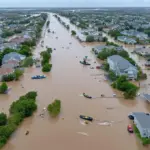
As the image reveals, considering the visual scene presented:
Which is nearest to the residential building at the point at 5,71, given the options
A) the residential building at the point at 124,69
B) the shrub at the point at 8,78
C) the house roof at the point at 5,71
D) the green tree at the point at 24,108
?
Result: the house roof at the point at 5,71

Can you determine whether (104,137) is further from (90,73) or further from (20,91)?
(90,73)

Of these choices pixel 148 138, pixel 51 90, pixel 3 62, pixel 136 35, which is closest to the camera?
pixel 148 138

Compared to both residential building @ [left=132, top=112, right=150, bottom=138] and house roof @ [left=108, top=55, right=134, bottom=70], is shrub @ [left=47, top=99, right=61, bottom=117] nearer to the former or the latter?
residential building @ [left=132, top=112, right=150, bottom=138]

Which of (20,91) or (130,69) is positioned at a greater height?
(130,69)

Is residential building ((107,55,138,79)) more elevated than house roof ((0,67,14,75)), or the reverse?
residential building ((107,55,138,79))

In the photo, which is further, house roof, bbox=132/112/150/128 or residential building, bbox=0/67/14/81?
residential building, bbox=0/67/14/81

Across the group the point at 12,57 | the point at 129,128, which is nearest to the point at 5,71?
the point at 12,57

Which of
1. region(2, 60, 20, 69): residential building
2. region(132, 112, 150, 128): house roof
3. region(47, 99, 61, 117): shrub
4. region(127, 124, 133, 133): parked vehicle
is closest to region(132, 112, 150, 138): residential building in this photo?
region(132, 112, 150, 128): house roof

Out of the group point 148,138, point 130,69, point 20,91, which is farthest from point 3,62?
point 148,138
